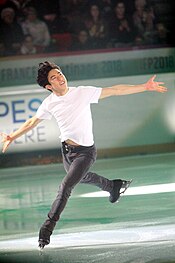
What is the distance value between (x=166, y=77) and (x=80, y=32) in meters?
1.57

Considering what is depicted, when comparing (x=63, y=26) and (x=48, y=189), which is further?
(x=63, y=26)

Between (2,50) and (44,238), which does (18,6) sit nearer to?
(2,50)

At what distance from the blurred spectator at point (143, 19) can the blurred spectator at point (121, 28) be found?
0.13 meters

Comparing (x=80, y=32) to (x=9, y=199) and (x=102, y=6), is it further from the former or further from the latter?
(x=9, y=199)

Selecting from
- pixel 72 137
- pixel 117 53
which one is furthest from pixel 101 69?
pixel 72 137

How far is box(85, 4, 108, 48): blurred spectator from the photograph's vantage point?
1356cm

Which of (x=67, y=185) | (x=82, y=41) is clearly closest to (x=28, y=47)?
(x=82, y=41)

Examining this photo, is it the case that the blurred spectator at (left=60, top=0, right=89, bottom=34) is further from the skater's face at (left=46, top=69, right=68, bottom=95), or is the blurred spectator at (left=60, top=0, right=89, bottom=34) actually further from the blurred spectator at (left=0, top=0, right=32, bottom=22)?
the skater's face at (left=46, top=69, right=68, bottom=95)

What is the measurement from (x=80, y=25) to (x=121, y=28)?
63cm

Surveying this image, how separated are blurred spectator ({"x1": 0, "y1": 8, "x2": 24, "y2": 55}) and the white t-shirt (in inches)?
245

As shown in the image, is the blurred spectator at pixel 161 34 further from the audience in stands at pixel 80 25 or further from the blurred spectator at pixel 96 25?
the blurred spectator at pixel 96 25

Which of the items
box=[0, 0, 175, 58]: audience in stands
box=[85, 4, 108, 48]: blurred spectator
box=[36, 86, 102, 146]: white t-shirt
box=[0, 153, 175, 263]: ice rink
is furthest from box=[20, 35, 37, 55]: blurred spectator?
box=[36, 86, 102, 146]: white t-shirt

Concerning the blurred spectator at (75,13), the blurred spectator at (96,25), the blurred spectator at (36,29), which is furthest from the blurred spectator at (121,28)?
the blurred spectator at (36,29)

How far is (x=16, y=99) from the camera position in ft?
41.1
